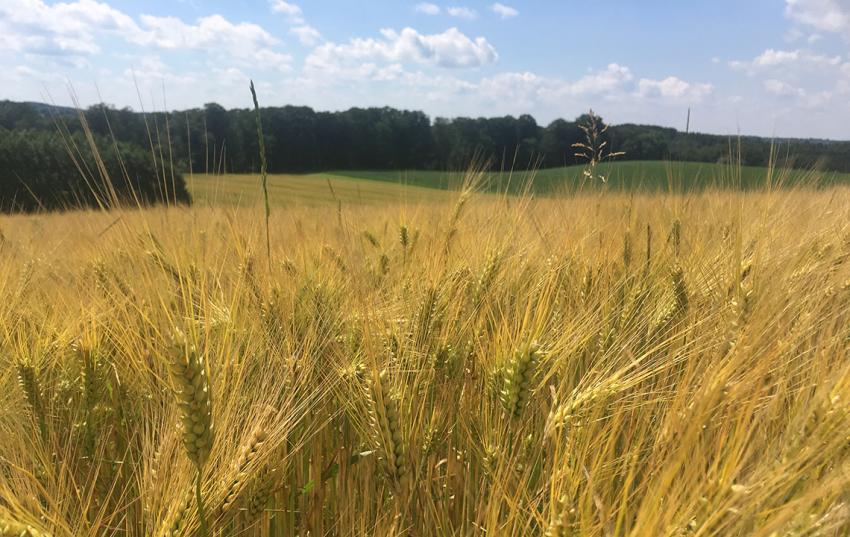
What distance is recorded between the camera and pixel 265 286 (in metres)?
1.31

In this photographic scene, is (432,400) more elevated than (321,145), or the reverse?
(321,145)

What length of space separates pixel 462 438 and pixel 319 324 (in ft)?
1.54

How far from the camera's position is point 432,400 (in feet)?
3.78

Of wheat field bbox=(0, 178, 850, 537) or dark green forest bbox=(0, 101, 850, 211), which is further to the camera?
dark green forest bbox=(0, 101, 850, 211)

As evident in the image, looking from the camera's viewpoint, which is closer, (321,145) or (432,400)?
(432,400)

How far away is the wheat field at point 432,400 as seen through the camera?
67 centimetres

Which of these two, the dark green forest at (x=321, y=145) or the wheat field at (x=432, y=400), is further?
the dark green forest at (x=321, y=145)

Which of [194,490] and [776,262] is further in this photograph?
[776,262]

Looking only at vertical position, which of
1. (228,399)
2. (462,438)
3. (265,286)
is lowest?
(462,438)

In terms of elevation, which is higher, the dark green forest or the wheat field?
the dark green forest

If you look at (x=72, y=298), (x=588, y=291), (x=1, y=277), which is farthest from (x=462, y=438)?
(x=1, y=277)

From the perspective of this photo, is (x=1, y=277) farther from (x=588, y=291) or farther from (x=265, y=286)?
(x=588, y=291)

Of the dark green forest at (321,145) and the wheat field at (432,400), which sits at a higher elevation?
the dark green forest at (321,145)

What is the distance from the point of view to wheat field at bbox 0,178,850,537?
0.67 meters
